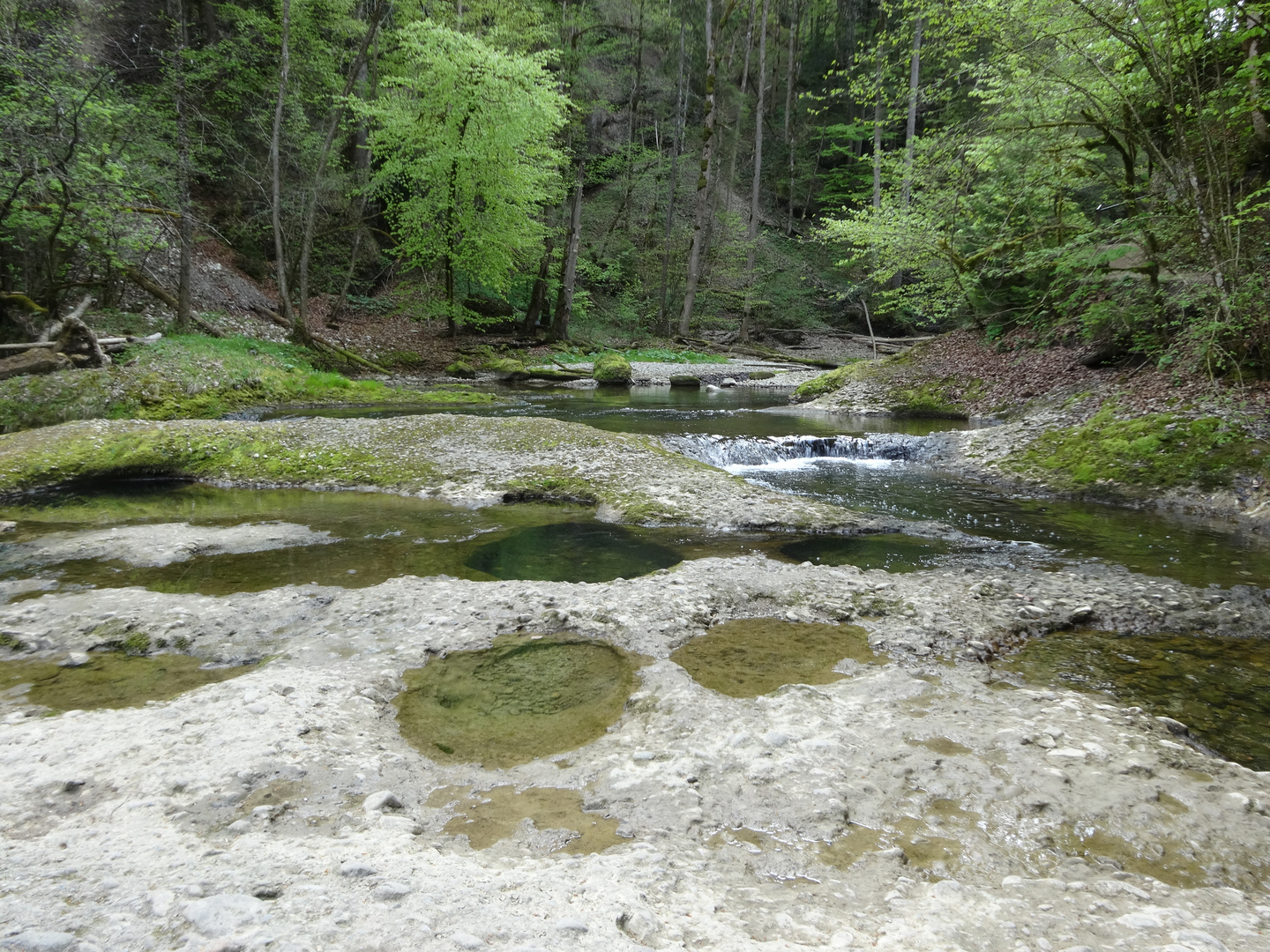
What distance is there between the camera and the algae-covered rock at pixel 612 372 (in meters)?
21.3

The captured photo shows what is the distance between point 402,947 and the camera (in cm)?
190

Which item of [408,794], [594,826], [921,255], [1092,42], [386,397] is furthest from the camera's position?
[921,255]

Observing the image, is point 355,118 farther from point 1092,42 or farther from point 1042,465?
point 1042,465

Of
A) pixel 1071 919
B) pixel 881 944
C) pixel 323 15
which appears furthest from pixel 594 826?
pixel 323 15

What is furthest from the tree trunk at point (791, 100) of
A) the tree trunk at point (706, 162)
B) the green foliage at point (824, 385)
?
the green foliage at point (824, 385)

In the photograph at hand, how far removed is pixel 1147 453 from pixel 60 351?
1788 cm

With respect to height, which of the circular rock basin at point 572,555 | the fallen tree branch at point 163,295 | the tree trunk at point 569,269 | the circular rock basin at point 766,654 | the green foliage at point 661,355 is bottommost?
the circular rock basin at point 766,654

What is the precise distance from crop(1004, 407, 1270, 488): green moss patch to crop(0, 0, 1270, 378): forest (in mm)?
1088

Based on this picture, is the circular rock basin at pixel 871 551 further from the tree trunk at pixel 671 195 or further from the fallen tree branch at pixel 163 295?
the tree trunk at pixel 671 195

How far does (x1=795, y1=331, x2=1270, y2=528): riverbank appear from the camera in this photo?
8219 mm

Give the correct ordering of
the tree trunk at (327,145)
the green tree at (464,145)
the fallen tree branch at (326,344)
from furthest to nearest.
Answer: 1. the green tree at (464,145)
2. the fallen tree branch at (326,344)
3. the tree trunk at (327,145)

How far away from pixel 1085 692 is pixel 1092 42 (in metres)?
10.5

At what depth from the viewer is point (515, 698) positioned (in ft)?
12.4

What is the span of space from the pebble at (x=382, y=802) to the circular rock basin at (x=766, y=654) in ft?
5.90
